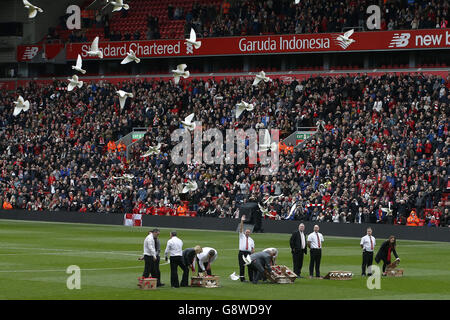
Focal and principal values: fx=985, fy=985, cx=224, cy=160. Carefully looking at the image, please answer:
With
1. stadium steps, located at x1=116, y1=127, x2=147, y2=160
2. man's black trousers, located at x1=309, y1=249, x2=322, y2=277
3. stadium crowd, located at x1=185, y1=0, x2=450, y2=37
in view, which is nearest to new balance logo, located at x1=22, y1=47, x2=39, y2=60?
stadium crowd, located at x1=185, y1=0, x2=450, y2=37

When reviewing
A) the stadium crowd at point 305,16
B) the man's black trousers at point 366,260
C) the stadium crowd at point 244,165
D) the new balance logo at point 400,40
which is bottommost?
the man's black trousers at point 366,260

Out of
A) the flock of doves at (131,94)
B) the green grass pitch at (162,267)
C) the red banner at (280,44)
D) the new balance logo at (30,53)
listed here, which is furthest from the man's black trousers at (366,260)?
the new balance logo at (30,53)

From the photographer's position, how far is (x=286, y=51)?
231 feet

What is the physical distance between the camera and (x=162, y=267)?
35125mm

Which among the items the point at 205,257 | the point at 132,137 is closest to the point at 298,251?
the point at 205,257

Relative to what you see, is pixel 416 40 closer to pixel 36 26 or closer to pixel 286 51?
pixel 286 51

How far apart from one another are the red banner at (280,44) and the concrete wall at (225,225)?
12886mm

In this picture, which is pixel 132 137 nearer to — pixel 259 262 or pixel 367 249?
pixel 367 249

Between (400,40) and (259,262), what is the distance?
128ft

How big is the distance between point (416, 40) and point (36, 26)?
1337 inches

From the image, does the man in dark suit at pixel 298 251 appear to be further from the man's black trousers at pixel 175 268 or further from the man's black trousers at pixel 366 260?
the man's black trousers at pixel 175 268

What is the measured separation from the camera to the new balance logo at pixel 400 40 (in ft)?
214

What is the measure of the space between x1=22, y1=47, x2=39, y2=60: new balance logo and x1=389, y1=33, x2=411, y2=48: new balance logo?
98.6 ft

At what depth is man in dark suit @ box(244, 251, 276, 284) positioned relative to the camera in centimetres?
2977
